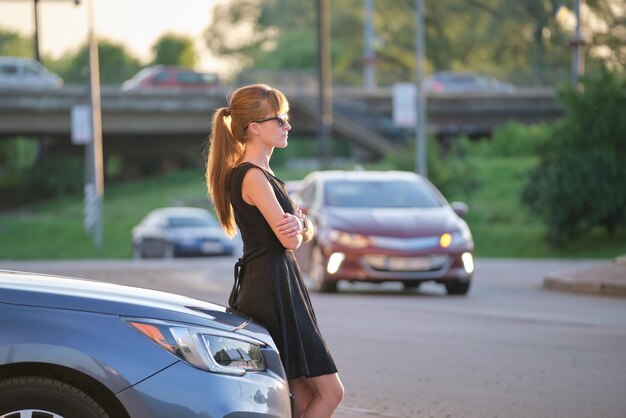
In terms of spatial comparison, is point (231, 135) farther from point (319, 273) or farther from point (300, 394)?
point (319, 273)

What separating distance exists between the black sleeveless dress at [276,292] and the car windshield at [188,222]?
29.8 m

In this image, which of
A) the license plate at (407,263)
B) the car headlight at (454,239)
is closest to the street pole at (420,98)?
the car headlight at (454,239)

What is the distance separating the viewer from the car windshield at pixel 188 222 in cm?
3528

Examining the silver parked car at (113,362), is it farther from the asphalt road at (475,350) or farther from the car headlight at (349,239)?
the car headlight at (349,239)

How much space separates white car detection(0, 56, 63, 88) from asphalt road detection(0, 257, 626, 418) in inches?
1695

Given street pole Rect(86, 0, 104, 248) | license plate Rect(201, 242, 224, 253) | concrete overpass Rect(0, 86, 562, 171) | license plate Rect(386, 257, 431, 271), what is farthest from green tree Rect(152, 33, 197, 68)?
license plate Rect(386, 257, 431, 271)

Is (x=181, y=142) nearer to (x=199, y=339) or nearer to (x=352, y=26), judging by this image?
(x=352, y=26)

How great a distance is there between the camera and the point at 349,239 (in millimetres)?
17438

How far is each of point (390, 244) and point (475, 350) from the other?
592 cm

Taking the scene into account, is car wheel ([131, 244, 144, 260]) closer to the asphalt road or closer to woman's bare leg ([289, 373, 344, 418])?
the asphalt road

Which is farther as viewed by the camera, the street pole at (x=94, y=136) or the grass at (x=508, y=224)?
the street pole at (x=94, y=136)

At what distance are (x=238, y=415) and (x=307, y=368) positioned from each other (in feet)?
1.82

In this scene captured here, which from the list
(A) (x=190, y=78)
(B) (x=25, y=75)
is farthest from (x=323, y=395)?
(A) (x=190, y=78)

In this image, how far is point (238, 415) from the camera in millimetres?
4875
